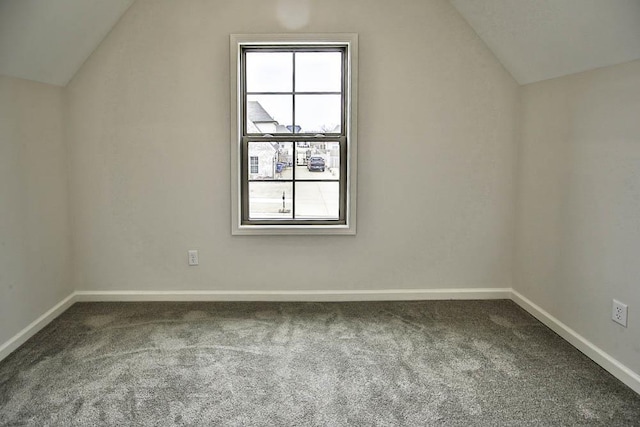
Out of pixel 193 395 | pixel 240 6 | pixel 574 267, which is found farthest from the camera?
pixel 240 6

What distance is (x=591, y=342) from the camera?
3020 mm

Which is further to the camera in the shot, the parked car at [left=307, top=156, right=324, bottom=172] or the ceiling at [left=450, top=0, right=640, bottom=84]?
the parked car at [left=307, top=156, right=324, bottom=172]

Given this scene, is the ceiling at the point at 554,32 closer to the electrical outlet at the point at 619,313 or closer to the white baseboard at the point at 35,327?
the electrical outlet at the point at 619,313

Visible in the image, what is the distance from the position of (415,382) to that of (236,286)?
1839mm

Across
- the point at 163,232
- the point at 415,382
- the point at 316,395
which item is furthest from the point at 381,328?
the point at 163,232

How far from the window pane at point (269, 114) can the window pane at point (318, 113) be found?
86 millimetres

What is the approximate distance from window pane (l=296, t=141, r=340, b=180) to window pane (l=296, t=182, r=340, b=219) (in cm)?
7

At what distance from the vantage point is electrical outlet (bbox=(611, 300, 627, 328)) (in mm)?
2734

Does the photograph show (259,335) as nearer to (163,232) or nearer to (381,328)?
(381,328)

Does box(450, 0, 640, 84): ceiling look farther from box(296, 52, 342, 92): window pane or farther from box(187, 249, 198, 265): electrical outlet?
box(187, 249, 198, 265): electrical outlet

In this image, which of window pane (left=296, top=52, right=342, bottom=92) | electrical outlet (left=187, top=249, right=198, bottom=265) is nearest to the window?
window pane (left=296, top=52, right=342, bottom=92)

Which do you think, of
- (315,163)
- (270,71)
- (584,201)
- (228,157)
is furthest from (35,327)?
(584,201)

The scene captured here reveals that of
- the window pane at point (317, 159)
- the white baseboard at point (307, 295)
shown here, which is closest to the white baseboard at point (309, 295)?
the white baseboard at point (307, 295)

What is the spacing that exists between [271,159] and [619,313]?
2.58m
